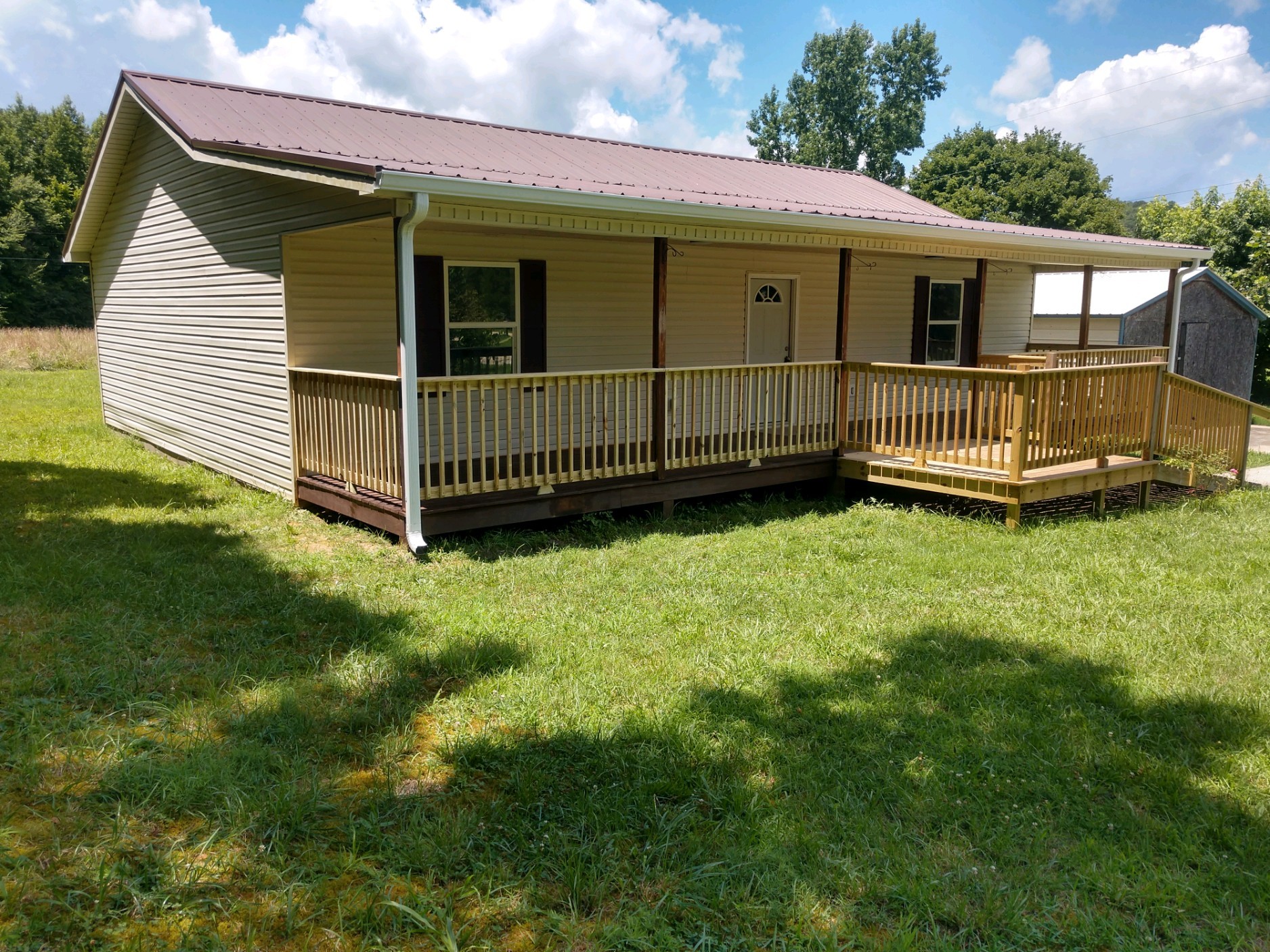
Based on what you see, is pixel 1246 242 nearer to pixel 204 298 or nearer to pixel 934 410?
pixel 934 410

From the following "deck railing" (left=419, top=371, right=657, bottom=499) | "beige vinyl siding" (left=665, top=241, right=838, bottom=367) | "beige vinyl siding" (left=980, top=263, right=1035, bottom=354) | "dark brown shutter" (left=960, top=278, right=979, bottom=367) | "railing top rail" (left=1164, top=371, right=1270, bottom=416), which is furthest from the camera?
"beige vinyl siding" (left=980, top=263, right=1035, bottom=354)

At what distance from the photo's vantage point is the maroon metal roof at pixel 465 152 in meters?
8.21

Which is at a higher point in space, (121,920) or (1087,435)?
(1087,435)

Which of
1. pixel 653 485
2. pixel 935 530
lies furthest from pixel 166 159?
pixel 935 530

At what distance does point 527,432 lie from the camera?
10820 mm

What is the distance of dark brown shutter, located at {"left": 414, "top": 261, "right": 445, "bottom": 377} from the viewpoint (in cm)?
962

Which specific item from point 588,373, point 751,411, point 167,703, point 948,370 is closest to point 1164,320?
point 948,370

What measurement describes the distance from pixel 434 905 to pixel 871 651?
3249mm

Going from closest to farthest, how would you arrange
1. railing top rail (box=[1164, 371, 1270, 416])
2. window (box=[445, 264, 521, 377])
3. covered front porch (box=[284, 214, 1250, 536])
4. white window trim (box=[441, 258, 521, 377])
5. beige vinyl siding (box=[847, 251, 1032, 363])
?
1. covered front porch (box=[284, 214, 1250, 536])
2. white window trim (box=[441, 258, 521, 377])
3. window (box=[445, 264, 521, 377])
4. railing top rail (box=[1164, 371, 1270, 416])
5. beige vinyl siding (box=[847, 251, 1032, 363])

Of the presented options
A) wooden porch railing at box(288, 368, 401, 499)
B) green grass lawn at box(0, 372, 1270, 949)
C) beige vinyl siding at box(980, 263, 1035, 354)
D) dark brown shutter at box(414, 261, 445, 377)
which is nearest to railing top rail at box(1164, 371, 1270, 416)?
green grass lawn at box(0, 372, 1270, 949)

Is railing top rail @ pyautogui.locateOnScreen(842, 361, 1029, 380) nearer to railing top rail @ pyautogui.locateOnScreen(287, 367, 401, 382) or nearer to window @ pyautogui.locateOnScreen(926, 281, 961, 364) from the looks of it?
railing top rail @ pyautogui.locateOnScreen(287, 367, 401, 382)

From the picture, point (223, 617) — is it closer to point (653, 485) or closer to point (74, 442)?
point (653, 485)

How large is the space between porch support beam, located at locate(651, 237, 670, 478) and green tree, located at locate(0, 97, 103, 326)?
34748 mm

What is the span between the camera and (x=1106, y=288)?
21047 mm
